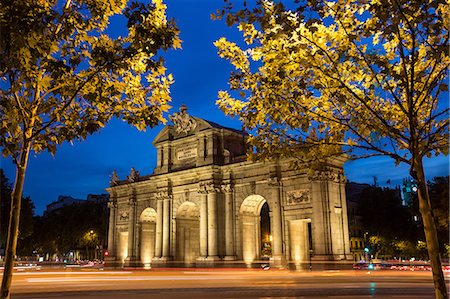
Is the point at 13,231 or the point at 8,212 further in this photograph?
the point at 8,212

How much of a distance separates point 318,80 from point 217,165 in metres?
34.2

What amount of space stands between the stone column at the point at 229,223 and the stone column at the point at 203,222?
213cm

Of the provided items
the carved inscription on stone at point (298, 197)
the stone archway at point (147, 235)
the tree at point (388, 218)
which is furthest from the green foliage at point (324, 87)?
the tree at point (388, 218)

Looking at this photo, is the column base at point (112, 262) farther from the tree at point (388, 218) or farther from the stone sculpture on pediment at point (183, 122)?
the tree at point (388, 218)

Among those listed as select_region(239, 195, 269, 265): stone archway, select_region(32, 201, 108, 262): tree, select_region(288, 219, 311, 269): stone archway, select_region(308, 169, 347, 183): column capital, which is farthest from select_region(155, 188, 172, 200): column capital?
select_region(32, 201, 108, 262): tree

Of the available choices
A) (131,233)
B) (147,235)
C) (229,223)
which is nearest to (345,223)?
(229,223)

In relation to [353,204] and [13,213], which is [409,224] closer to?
[353,204]

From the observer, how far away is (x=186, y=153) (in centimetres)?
5206

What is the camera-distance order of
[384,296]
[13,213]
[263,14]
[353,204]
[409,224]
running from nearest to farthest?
[13,213], [263,14], [384,296], [409,224], [353,204]

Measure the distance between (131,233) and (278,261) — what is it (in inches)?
925

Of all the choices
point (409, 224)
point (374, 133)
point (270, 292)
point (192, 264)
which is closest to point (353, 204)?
point (409, 224)

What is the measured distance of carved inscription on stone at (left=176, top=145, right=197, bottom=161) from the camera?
2013 inches

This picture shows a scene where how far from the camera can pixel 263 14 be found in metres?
11.4

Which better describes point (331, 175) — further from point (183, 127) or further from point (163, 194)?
point (163, 194)
